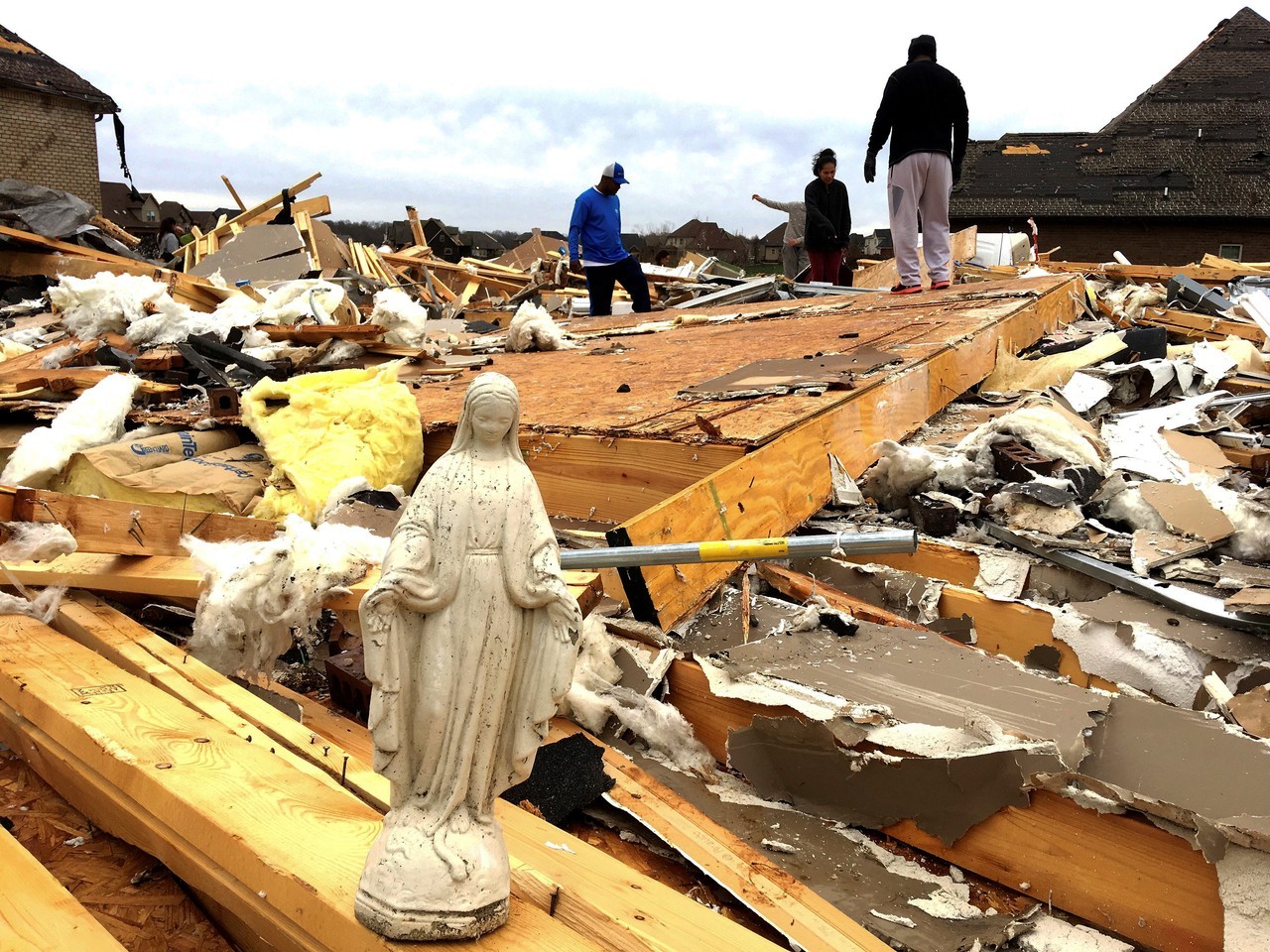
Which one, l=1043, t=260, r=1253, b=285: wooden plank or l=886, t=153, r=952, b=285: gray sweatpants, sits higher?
l=886, t=153, r=952, b=285: gray sweatpants

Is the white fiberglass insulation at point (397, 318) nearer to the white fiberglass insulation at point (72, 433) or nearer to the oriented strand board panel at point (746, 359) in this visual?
the oriented strand board panel at point (746, 359)

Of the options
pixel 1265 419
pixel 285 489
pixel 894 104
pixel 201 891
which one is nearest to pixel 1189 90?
pixel 894 104

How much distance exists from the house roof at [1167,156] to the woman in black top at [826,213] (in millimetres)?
13850

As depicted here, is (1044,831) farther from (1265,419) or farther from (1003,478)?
(1265,419)

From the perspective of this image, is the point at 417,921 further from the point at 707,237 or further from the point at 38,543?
the point at 707,237

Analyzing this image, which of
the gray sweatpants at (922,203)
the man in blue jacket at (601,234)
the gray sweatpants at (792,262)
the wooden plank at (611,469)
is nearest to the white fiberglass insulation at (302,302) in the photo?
the man in blue jacket at (601,234)

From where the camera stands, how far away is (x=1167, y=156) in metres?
23.5

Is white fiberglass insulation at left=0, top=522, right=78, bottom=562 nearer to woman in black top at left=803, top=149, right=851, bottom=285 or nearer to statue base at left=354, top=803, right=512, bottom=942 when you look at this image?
statue base at left=354, top=803, right=512, bottom=942

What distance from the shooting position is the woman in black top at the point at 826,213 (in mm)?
10648

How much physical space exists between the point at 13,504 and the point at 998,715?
3.67 meters

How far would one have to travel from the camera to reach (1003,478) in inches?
171

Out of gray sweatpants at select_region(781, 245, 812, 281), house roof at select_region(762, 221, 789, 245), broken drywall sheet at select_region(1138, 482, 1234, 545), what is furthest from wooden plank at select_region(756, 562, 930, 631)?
house roof at select_region(762, 221, 789, 245)

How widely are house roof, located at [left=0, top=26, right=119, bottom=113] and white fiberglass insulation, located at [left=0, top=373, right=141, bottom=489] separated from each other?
20528 mm

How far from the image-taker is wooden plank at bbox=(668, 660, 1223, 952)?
6.95ft
